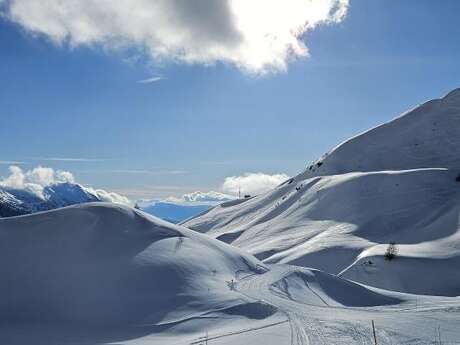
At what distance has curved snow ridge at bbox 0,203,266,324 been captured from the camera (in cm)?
2298

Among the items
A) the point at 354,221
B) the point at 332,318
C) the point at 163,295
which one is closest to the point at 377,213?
the point at 354,221

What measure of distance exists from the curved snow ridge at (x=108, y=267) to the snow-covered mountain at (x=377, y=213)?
2007 centimetres

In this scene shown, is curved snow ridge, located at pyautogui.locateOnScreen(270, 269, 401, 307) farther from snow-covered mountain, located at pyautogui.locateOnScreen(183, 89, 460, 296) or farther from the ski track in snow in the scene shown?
snow-covered mountain, located at pyautogui.locateOnScreen(183, 89, 460, 296)

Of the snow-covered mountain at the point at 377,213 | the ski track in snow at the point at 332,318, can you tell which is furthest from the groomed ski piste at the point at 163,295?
the snow-covered mountain at the point at 377,213

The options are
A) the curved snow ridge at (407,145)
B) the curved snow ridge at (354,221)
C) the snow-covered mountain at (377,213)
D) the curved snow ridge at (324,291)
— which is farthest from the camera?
the curved snow ridge at (407,145)

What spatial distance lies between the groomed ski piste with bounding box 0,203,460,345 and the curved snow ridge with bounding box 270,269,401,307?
8 centimetres

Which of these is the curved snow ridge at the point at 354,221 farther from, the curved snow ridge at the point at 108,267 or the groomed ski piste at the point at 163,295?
the curved snow ridge at the point at 108,267

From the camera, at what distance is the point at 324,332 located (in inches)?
702

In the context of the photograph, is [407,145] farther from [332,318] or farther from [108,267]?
[332,318]

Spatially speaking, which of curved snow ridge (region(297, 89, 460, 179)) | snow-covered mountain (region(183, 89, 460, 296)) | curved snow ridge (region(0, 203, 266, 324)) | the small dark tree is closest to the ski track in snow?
curved snow ridge (region(0, 203, 266, 324))

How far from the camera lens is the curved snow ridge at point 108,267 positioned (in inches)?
905

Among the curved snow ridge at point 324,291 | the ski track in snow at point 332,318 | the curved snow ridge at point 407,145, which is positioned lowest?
the ski track in snow at point 332,318

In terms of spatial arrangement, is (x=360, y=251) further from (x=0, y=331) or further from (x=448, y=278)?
(x=0, y=331)

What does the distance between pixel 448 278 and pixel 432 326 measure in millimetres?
26274
